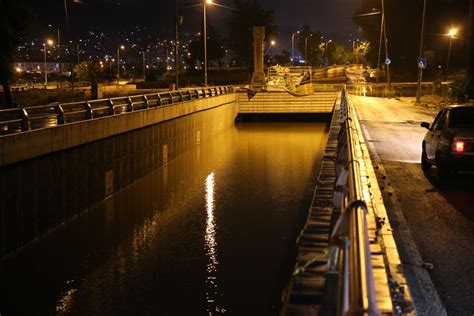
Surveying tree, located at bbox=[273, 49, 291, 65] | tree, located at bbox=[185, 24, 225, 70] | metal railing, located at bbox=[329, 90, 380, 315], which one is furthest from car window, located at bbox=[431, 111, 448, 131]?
tree, located at bbox=[273, 49, 291, 65]

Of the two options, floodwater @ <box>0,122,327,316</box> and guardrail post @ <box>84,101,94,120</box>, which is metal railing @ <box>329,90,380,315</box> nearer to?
floodwater @ <box>0,122,327,316</box>

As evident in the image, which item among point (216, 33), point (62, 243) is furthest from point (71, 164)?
point (216, 33)

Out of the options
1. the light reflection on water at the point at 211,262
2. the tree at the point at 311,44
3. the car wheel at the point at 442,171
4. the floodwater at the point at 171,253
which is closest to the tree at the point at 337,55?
the tree at the point at 311,44

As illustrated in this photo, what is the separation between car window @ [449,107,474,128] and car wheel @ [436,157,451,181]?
111 cm

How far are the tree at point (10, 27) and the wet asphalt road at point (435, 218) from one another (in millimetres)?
28382

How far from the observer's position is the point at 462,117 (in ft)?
53.0

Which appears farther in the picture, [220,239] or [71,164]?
[71,164]

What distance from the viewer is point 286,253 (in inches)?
535

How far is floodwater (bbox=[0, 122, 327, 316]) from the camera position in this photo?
10609 millimetres

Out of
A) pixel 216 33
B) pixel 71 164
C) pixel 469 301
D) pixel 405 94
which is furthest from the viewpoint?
pixel 216 33

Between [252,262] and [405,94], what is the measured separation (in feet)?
179

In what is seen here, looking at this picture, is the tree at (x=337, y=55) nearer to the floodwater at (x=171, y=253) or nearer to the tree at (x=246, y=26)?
the tree at (x=246, y=26)

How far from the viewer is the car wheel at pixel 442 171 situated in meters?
15.3

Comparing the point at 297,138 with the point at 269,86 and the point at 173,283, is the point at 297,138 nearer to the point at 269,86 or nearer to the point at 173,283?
the point at 269,86
